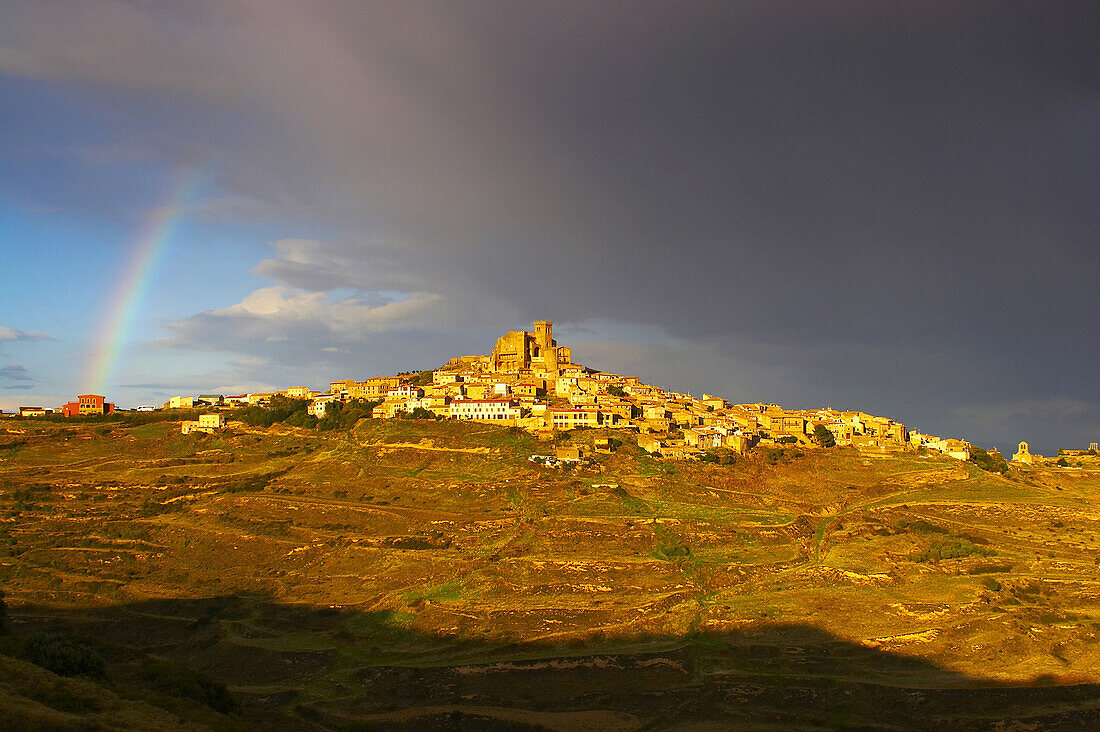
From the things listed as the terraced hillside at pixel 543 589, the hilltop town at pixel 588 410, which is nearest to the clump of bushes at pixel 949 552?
the terraced hillside at pixel 543 589

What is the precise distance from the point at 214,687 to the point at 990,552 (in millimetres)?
58284

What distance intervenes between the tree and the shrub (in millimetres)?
87345

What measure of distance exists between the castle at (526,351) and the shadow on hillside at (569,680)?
3352 inches

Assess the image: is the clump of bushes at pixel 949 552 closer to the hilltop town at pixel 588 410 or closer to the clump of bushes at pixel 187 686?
the hilltop town at pixel 588 410

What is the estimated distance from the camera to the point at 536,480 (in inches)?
3007

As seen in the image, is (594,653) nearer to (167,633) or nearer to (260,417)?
(167,633)

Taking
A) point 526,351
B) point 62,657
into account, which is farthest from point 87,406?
point 62,657

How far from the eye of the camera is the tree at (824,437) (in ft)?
322

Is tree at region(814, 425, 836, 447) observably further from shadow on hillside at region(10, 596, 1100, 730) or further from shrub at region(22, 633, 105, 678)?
shrub at region(22, 633, 105, 678)

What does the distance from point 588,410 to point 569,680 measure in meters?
59.6

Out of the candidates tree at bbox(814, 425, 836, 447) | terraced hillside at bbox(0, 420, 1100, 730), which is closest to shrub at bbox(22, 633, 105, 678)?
terraced hillside at bbox(0, 420, 1100, 730)

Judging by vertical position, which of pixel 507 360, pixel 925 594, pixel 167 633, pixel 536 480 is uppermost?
pixel 507 360

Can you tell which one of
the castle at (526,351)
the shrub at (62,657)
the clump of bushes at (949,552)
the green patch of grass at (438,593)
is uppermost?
the castle at (526,351)

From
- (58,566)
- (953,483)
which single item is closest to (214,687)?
(58,566)
